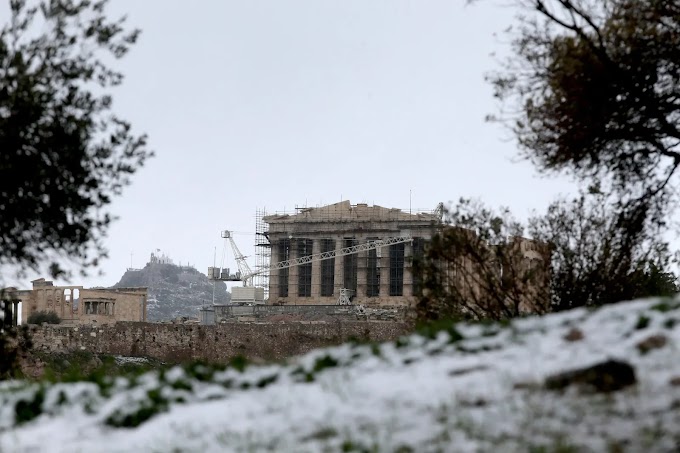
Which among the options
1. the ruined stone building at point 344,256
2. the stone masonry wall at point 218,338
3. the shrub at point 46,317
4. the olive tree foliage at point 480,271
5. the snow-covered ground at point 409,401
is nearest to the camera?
the snow-covered ground at point 409,401

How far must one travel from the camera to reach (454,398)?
7.98 metres

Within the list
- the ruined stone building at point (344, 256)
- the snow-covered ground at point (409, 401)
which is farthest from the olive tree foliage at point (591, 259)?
the ruined stone building at point (344, 256)

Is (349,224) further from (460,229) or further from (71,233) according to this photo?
(71,233)

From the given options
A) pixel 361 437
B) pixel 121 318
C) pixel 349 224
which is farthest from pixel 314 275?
pixel 361 437

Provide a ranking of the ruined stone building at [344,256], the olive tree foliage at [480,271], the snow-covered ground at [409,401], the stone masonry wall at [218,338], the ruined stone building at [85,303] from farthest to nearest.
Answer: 1. the ruined stone building at [344,256]
2. the ruined stone building at [85,303]
3. the stone masonry wall at [218,338]
4. the olive tree foliage at [480,271]
5. the snow-covered ground at [409,401]

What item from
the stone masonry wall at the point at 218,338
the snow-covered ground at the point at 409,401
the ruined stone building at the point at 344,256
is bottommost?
the stone masonry wall at the point at 218,338

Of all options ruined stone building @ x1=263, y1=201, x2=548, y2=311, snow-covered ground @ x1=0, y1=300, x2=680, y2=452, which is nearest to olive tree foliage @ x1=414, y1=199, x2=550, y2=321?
snow-covered ground @ x1=0, y1=300, x2=680, y2=452

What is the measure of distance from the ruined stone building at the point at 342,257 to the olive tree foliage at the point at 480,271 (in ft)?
286

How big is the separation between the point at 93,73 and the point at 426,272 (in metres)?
9.27

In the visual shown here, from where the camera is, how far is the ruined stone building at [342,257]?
114562 millimetres

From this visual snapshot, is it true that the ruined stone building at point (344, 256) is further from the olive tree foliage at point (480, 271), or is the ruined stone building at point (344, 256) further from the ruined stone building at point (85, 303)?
the olive tree foliage at point (480, 271)

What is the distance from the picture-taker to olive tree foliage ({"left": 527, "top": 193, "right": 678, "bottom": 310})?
22.1 metres

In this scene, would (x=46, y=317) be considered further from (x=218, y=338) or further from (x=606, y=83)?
(x=606, y=83)

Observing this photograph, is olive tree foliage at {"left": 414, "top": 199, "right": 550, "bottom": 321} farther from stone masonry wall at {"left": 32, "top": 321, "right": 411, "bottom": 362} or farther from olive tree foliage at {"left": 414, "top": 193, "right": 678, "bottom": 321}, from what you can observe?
stone masonry wall at {"left": 32, "top": 321, "right": 411, "bottom": 362}
